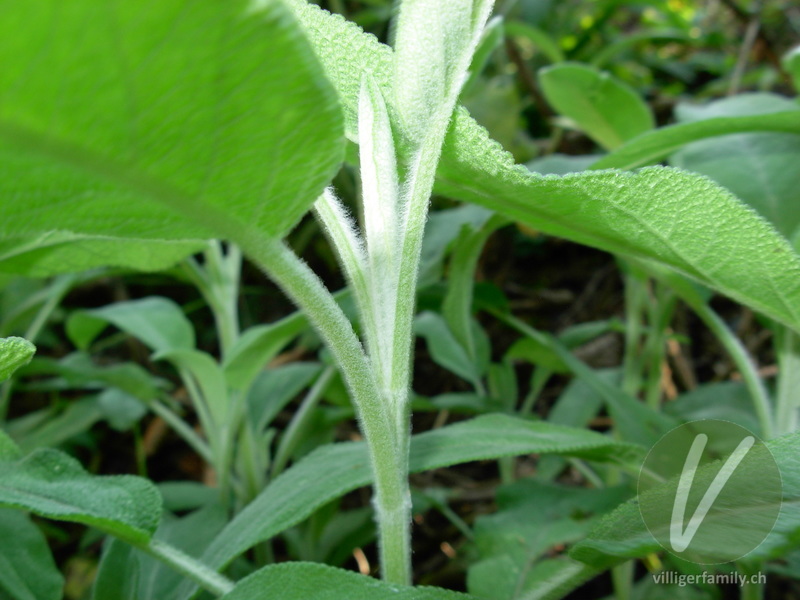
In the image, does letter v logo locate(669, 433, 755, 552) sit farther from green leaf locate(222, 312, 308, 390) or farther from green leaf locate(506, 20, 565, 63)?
green leaf locate(506, 20, 565, 63)

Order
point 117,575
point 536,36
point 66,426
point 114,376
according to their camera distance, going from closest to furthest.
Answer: point 117,575, point 114,376, point 66,426, point 536,36

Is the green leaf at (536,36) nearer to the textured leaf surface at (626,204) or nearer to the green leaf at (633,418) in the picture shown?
the green leaf at (633,418)

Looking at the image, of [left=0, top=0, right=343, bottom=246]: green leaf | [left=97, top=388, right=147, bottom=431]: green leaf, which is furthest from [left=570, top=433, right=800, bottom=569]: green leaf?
Result: [left=97, top=388, right=147, bottom=431]: green leaf

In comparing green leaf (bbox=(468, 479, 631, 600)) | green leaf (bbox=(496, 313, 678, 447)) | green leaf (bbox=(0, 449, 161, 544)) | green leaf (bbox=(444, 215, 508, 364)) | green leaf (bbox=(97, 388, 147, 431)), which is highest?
green leaf (bbox=(444, 215, 508, 364))

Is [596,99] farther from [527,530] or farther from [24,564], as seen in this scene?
[24,564]

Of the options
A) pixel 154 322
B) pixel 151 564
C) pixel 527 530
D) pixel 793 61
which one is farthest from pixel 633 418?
pixel 154 322

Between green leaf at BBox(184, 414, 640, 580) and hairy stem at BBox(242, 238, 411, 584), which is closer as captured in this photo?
hairy stem at BBox(242, 238, 411, 584)
